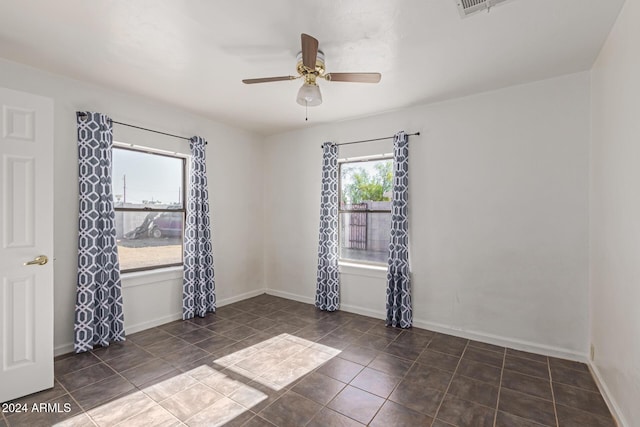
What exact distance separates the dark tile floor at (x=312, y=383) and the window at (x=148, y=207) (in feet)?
3.01

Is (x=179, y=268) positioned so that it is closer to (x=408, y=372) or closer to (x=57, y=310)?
(x=57, y=310)

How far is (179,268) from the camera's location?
3.97 metres

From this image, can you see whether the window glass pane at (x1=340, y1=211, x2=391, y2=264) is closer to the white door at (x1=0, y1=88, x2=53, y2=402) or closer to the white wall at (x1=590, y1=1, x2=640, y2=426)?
the white wall at (x1=590, y1=1, x2=640, y2=426)

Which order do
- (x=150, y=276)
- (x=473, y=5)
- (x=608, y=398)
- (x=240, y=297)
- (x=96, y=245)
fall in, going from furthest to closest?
(x=240, y=297) → (x=150, y=276) → (x=96, y=245) → (x=608, y=398) → (x=473, y=5)

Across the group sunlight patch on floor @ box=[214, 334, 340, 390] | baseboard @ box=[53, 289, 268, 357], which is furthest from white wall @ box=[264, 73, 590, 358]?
baseboard @ box=[53, 289, 268, 357]

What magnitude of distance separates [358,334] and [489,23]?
3138 millimetres

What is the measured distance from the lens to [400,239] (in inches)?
148

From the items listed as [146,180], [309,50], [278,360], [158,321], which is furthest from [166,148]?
[278,360]

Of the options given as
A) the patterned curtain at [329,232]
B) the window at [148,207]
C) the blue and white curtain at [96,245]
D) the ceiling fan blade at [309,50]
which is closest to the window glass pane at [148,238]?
the window at [148,207]

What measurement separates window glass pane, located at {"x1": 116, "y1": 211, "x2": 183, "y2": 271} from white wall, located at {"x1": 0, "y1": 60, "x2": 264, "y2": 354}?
216 mm

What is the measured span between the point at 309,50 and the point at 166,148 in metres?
2.52

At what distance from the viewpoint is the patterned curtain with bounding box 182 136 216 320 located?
155 inches

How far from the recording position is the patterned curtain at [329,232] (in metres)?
4.32

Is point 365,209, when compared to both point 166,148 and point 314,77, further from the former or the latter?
point 166,148
